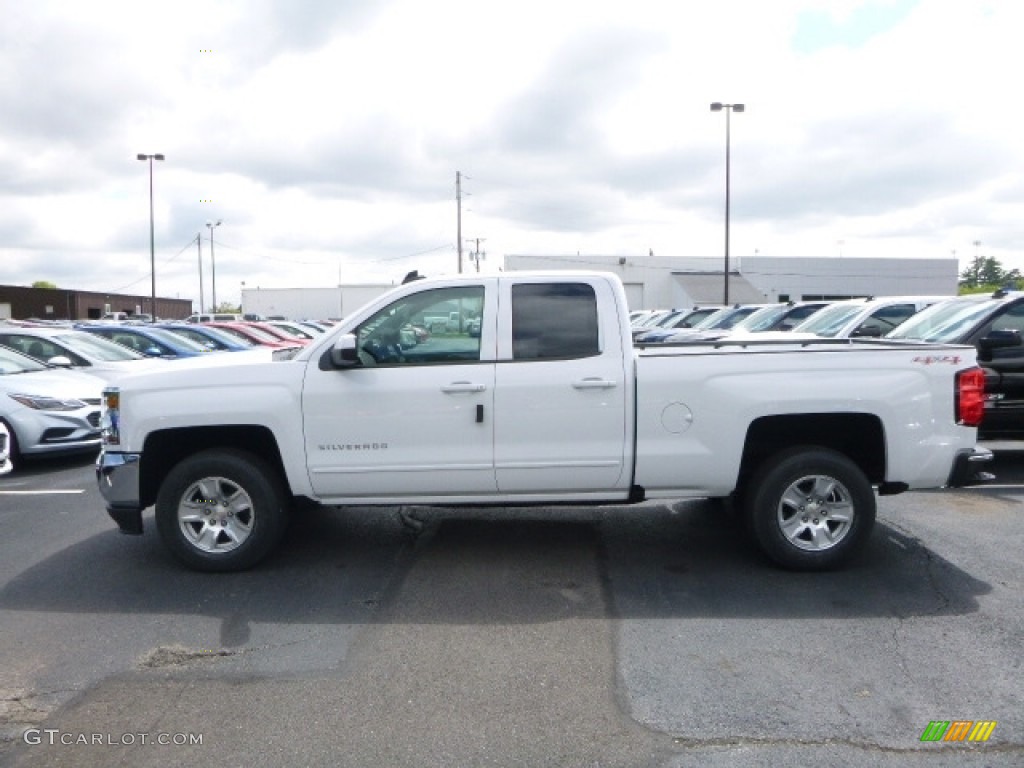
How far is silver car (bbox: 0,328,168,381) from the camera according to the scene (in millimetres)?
12359

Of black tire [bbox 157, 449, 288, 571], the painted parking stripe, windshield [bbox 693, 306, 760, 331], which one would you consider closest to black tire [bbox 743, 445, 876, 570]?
black tire [bbox 157, 449, 288, 571]

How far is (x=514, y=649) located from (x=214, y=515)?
7.97ft

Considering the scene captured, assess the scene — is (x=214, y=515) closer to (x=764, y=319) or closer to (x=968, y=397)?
(x=968, y=397)

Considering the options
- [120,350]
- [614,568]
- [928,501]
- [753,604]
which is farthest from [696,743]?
[120,350]

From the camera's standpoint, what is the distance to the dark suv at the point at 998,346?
8531mm

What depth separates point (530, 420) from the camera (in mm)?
5695

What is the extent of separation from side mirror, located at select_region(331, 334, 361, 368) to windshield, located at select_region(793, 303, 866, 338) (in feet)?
34.6

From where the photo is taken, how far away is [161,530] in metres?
Answer: 5.89

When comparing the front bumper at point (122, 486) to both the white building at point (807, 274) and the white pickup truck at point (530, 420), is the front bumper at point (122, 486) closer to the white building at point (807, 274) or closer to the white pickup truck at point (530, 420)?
the white pickup truck at point (530, 420)

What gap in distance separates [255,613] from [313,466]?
1.00 meters

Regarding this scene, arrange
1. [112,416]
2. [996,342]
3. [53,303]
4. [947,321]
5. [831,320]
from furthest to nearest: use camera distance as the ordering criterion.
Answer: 1. [53,303]
2. [831,320]
3. [947,321]
4. [996,342]
5. [112,416]

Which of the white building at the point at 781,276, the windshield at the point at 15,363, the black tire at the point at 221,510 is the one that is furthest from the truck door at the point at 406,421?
the white building at the point at 781,276

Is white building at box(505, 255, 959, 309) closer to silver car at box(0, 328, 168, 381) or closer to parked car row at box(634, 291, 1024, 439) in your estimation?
silver car at box(0, 328, 168, 381)

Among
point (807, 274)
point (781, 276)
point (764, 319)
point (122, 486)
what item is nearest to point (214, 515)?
point (122, 486)
